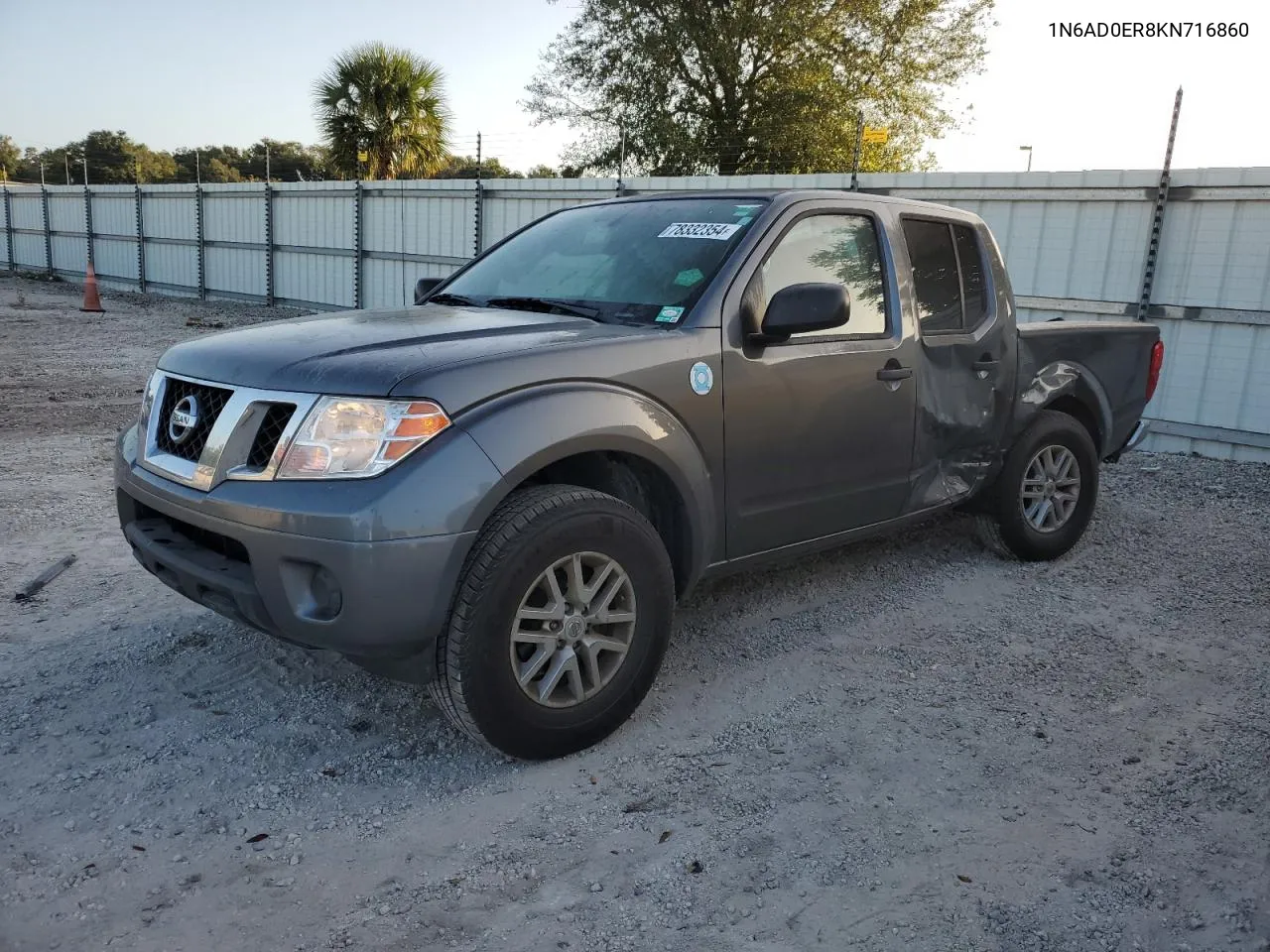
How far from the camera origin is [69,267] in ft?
90.0

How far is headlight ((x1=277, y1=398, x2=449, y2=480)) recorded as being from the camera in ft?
8.71

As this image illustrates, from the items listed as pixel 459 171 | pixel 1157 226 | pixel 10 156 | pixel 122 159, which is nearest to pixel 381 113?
pixel 459 171

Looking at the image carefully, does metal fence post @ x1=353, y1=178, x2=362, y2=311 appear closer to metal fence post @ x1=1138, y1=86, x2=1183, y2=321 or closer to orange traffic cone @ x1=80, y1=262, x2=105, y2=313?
orange traffic cone @ x1=80, y1=262, x2=105, y2=313

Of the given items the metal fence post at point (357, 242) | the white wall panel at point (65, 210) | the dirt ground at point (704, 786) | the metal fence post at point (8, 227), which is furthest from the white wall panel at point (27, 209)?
the dirt ground at point (704, 786)

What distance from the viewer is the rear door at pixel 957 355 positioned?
424 centimetres

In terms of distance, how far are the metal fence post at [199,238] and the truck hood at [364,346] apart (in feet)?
66.8


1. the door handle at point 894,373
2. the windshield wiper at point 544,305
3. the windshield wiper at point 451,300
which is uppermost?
the windshield wiper at point 544,305

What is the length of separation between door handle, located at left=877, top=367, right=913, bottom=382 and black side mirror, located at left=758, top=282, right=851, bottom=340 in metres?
0.64

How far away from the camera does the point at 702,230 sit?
371 centimetres

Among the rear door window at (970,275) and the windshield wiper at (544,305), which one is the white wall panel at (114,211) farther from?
the rear door window at (970,275)

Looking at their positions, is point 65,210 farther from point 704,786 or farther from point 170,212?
point 704,786

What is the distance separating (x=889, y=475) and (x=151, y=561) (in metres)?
2.76

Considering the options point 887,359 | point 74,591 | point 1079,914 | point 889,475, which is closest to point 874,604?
point 889,475

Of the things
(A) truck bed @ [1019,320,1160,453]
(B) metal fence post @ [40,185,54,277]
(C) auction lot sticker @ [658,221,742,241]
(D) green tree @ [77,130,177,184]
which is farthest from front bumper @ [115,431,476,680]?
(D) green tree @ [77,130,177,184]
